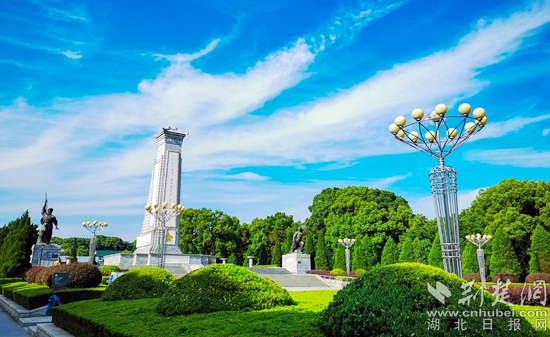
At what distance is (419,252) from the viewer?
3014 centimetres

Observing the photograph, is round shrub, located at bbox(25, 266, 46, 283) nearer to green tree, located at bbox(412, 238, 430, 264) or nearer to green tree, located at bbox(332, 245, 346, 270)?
green tree, located at bbox(332, 245, 346, 270)

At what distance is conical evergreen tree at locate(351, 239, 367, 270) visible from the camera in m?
33.4

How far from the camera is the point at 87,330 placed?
22.9 feet

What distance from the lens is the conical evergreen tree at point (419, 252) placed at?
2988cm

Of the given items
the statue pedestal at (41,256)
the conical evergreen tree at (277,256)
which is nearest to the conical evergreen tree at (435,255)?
the conical evergreen tree at (277,256)

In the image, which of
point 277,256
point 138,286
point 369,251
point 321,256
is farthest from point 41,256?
point 369,251

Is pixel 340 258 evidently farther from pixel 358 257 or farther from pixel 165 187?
pixel 165 187

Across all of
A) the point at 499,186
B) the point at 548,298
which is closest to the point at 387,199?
the point at 499,186

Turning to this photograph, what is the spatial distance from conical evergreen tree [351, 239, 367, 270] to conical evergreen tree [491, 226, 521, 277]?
10.0 meters

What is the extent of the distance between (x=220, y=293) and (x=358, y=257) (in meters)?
28.2

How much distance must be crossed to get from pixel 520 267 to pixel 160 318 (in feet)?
89.6

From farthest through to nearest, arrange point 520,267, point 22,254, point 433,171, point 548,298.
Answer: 1. point 520,267
2. point 22,254
3. point 548,298
4. point 433,171

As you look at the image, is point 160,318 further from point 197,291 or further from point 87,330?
point 87,330

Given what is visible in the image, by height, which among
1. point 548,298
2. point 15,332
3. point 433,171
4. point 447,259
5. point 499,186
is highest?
point 499,186
